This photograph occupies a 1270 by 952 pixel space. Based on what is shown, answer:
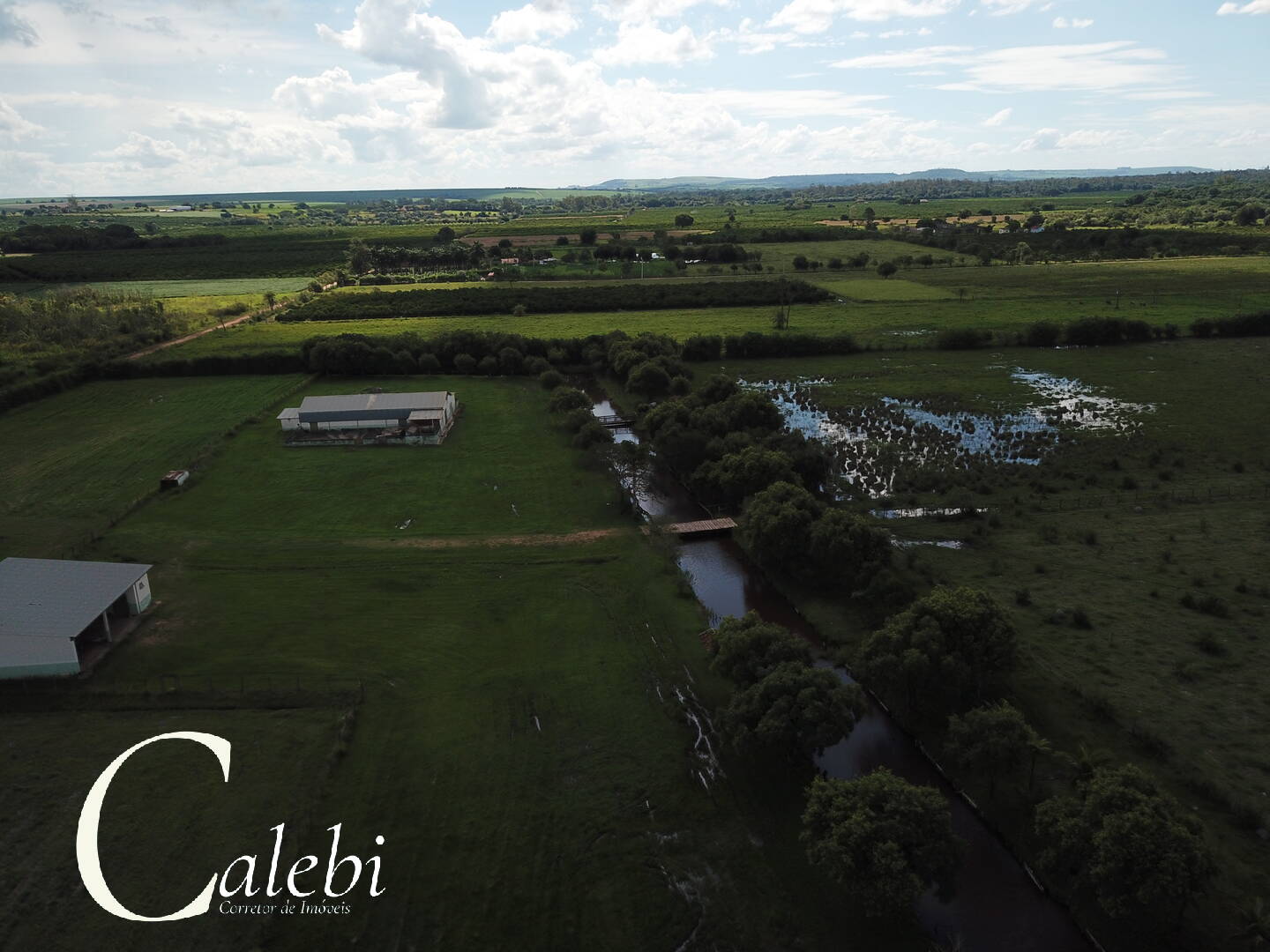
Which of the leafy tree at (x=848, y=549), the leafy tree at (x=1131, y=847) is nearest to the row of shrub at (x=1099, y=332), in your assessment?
the leafy tree at (x=848, y=549)

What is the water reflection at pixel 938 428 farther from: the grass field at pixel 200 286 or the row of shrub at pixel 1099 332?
the grass field at pixel 200 286

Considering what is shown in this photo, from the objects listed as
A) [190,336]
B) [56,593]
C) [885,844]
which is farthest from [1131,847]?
[190,336]

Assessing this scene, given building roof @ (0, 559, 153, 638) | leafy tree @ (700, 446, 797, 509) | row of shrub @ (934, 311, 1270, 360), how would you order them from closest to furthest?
1. building roof @ (0, 559, 153, 638)
2. leafy tree @ (700, 446, 797, 509)
3. row of shrub @ (934, 311, 1270, 360)

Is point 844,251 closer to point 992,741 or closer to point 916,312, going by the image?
point 916,312

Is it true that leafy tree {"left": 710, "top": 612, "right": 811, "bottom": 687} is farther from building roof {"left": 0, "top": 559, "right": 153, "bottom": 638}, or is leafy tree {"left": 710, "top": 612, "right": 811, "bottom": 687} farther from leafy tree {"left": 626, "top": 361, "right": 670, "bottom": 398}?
leafy tree {"left": 626, "top": 361, "right": 670, "bottom": 398}

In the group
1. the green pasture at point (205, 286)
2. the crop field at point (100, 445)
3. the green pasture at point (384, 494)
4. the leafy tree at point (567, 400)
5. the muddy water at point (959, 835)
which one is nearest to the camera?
the muddy water at point (959, 835)

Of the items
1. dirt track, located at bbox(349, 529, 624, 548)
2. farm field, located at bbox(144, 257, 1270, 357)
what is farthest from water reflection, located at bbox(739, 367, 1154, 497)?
farm field, located at bbox(144, 257, 1270, 357)
